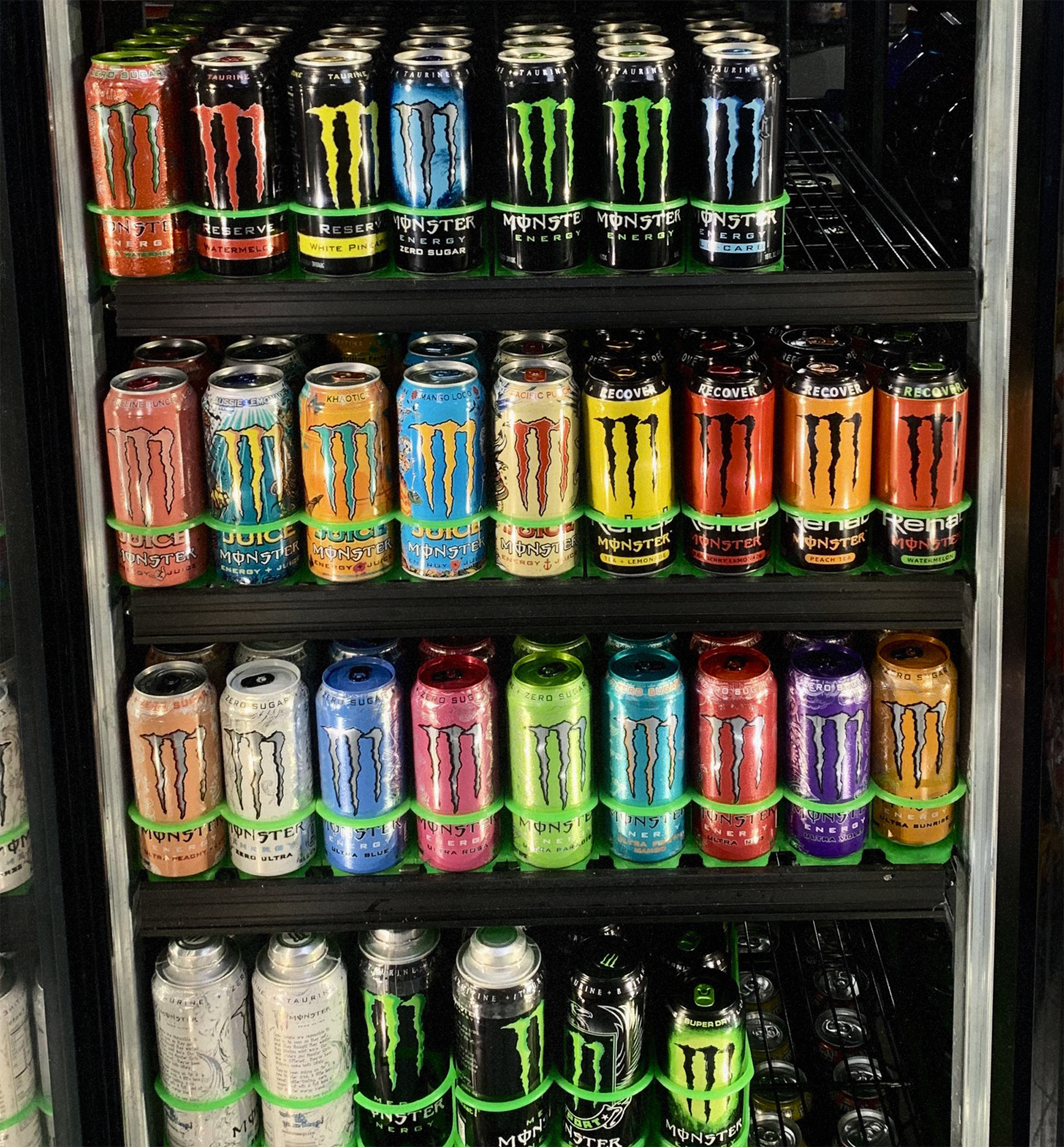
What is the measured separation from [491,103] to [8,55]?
677 mm

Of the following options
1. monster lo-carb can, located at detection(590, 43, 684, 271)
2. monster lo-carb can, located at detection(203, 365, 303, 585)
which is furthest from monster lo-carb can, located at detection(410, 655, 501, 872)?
monster lo-carb can, located at detection(590, 43, 684, 271)

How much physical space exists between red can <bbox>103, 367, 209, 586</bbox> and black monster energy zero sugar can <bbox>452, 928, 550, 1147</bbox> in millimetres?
631

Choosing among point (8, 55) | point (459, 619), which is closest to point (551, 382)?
point (459, 619)

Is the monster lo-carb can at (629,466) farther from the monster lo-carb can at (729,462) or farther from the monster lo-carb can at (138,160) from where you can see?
the monster lo-carb can at (138,160)

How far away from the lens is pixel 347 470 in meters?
1.83

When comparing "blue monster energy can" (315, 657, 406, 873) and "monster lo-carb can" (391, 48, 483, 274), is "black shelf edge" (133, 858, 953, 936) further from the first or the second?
"monster lo-carb can" (391, 48, 483, 274)

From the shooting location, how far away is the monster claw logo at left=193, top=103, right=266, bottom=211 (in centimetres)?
173

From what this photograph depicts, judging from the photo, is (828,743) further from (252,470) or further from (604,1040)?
(252,470)

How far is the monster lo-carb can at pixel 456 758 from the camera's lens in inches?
73.9

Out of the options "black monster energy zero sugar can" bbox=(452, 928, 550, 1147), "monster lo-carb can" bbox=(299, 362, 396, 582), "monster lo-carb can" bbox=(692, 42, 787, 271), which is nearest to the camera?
"monster lo-carb can" bbox=(692, 42, 787, 271)

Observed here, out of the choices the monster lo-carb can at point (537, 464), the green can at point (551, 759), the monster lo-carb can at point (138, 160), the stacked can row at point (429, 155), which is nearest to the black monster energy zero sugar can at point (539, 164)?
the stacked can row at point (429, 155)

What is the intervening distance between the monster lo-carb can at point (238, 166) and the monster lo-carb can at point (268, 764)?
0.51 metres

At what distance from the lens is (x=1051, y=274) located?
1.68 metres

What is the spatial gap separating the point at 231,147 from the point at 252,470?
0.38m
